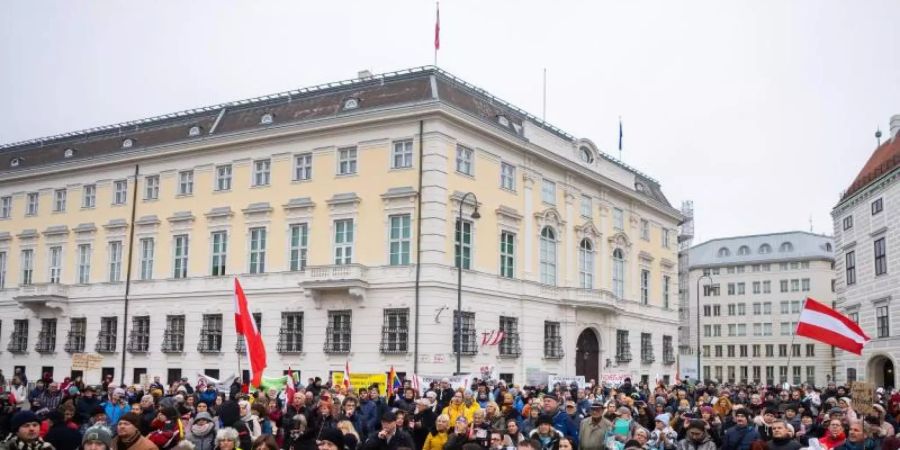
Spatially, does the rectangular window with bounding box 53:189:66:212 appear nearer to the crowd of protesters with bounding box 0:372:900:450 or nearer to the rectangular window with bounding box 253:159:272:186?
the rectangular window with bounding box 253:159:272:186

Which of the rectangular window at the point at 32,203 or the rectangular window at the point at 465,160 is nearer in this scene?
the rectangular window at the point at 465,160

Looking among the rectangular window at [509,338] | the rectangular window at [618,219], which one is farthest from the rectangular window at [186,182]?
the rectangular window at [618,219]

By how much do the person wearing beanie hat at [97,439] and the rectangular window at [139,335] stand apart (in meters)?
37.1

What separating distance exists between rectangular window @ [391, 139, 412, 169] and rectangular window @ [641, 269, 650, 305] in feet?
69.7

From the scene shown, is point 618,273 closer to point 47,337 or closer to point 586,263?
point 586,263

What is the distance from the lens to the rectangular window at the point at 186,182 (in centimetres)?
4516

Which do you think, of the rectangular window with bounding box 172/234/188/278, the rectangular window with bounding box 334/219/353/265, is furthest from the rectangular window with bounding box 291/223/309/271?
the rectangular window with bounding box 172/234/188/278

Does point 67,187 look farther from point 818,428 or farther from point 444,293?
point 818,428

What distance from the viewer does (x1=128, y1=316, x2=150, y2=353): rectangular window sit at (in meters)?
45.0

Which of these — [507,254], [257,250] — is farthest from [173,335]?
[507,254]

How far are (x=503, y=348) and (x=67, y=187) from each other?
965 inches

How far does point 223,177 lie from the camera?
4416 centimetres

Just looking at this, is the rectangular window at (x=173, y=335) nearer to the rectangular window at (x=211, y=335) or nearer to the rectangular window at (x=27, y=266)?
the rectangular window at (x=211, y=335)

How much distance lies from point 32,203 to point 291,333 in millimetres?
19752
